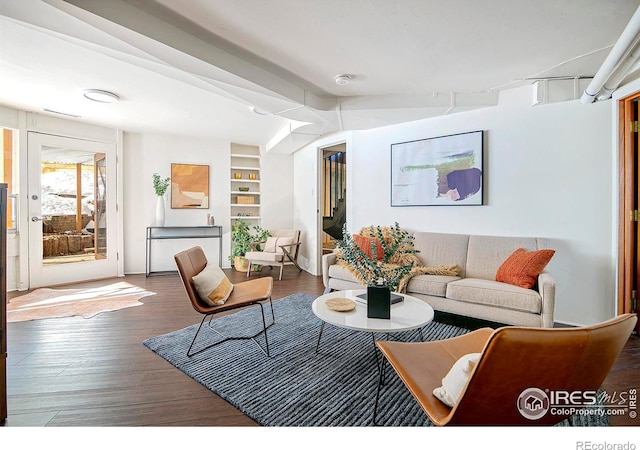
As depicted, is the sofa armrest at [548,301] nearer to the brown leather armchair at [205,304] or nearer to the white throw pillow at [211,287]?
the brown leather armchair at [205,304]

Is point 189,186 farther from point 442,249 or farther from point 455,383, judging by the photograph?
point 455,383

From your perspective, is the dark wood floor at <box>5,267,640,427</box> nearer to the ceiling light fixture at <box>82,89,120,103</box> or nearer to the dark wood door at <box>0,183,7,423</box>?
the dark wood door at <box>0,183,7,423</box>

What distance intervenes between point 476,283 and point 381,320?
1343 millimetres

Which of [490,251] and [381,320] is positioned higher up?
[490,251]

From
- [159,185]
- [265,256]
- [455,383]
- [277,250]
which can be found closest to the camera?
[455,383]

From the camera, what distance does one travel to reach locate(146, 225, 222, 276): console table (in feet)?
17.0

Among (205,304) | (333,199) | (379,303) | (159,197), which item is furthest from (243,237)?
(379,303)

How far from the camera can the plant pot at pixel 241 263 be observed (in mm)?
5410

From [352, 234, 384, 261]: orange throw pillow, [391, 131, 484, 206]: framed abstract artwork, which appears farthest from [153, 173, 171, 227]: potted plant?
[391, 131, 484, 206]: framed abstract artwork

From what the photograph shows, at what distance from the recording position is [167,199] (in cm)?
543

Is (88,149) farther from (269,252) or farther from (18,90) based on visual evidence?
(269,252)

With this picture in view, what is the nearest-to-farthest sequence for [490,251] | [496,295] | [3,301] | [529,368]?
[529,368] → [3,301] → [496,295] → [490,251]

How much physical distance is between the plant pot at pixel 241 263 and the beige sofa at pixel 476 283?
218 cm

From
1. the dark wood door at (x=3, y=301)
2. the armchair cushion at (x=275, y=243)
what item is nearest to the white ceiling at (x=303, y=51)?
the dark wood door at (x=3, y=301)
